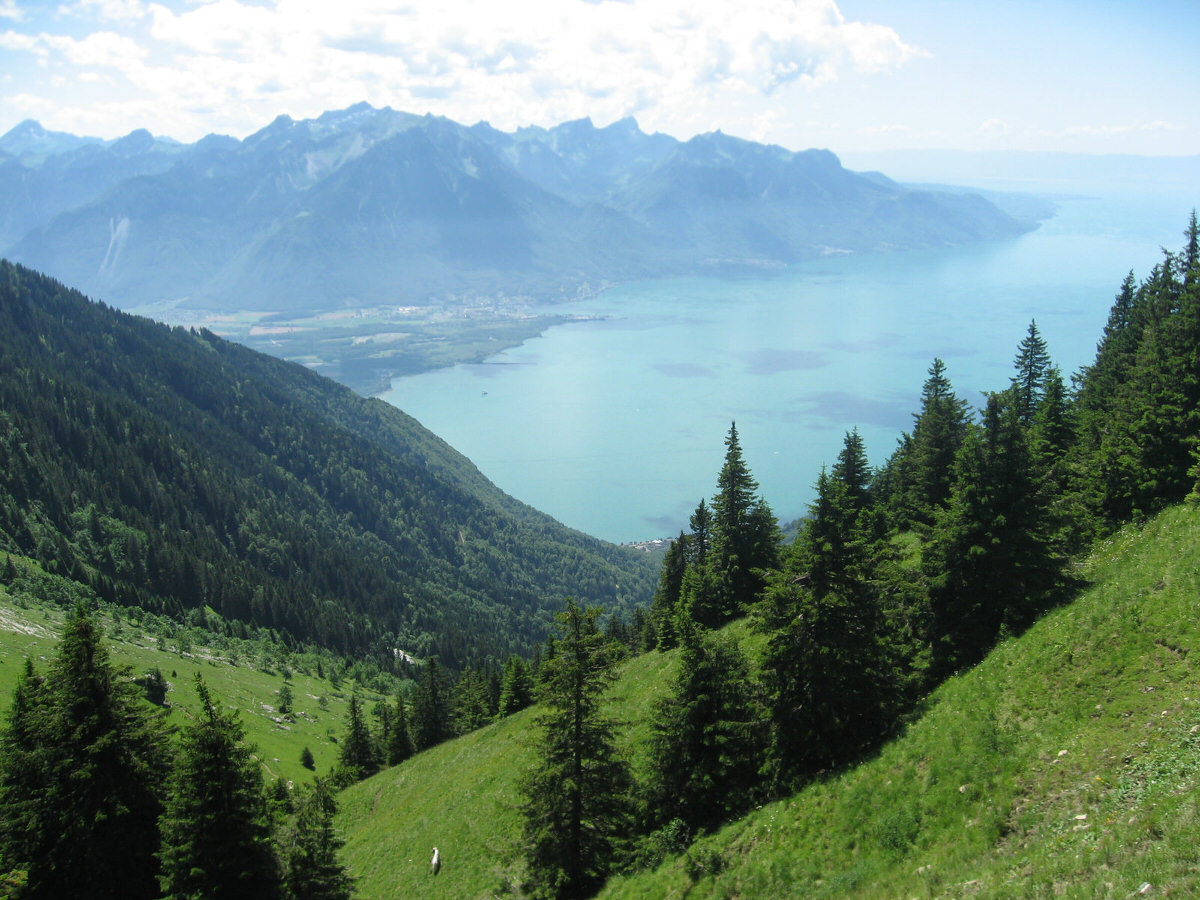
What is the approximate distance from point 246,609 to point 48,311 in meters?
135

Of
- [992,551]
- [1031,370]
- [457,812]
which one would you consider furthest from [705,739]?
[1031,370]

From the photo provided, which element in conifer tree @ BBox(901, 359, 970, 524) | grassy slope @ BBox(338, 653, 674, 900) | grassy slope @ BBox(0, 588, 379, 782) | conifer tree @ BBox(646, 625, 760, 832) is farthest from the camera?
grassy slope @ BBox(0, 588, 379, 782)

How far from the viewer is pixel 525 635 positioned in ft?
519

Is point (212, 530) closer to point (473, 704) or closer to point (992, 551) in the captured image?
point (473, 704)

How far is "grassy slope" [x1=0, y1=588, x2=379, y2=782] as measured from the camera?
54781 millimetres

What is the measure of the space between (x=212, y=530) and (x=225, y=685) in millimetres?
76608

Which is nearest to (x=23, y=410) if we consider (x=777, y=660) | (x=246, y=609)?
(x=246, y=609)

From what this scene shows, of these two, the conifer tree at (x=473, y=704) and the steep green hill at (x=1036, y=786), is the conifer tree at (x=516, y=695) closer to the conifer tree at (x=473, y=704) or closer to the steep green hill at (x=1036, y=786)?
the conifer tree at (x=473, y=704)

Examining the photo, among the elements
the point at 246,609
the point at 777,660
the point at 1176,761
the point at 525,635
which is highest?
the point at 1176,761

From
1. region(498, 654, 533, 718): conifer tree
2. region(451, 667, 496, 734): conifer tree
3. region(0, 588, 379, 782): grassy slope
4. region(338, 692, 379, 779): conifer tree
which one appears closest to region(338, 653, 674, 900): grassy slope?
region(498, 654, 533, 718): conifer tree

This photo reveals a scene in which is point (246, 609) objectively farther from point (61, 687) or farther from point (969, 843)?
point (969, 843)

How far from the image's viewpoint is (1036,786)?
16.7 meters

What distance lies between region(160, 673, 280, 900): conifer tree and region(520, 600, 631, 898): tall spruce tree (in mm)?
8053

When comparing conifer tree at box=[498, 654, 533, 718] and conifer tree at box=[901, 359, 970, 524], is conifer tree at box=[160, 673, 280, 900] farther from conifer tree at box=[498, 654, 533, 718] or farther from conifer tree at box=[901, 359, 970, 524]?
conifer tree at box=[901, 359, 970, 524]
